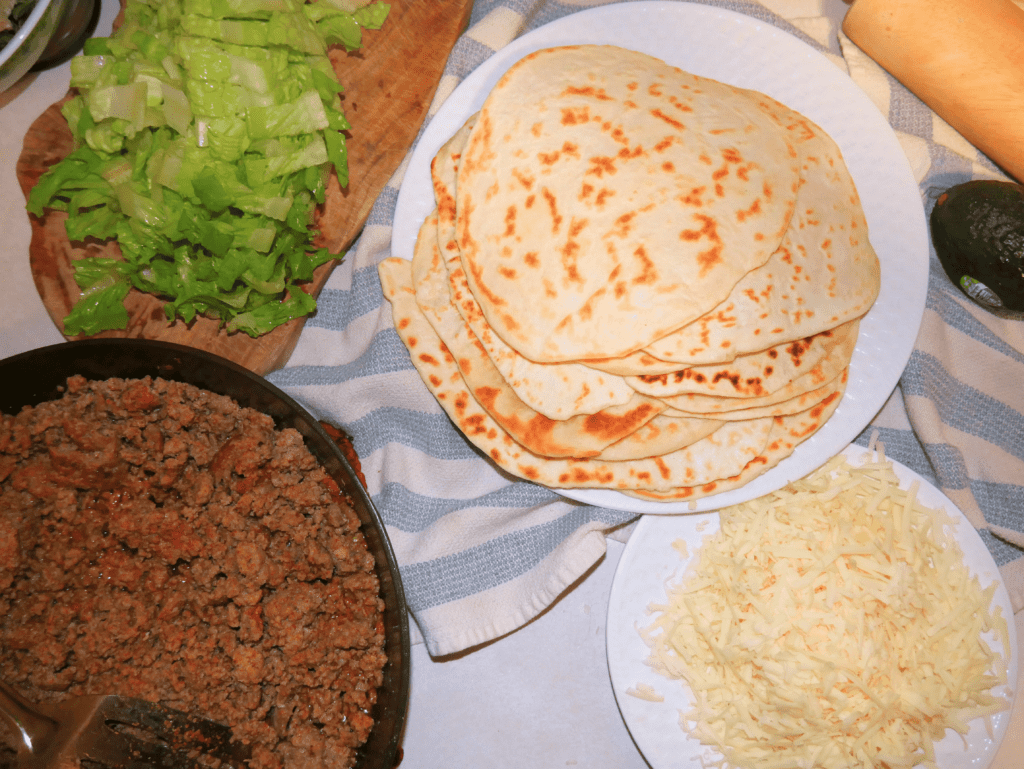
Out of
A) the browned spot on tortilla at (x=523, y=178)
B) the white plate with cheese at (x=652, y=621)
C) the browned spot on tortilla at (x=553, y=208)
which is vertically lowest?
the white plate with cheese at (x=652, y=621)

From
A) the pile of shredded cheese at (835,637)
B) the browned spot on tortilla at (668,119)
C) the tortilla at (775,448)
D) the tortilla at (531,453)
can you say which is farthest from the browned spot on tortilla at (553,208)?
the pile of shredded cheese at (835,637)

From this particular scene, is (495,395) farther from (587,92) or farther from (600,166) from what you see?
(587,92)

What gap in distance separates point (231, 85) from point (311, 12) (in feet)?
1.04

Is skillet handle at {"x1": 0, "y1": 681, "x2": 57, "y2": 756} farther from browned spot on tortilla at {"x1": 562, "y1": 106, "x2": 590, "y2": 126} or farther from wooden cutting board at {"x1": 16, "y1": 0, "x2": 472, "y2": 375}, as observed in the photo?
browned spot on tortilla at {"x1": 562, "y1": 106, "x2": 590, "y2": 126}

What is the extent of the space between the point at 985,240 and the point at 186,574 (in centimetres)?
242

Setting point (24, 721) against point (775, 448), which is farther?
point (775, 448)

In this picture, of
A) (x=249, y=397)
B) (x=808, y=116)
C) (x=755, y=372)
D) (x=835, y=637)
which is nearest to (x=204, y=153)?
(x=249, y=397)

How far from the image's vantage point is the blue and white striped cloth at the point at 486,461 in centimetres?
209

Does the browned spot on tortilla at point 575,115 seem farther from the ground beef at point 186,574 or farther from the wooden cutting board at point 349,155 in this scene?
the ground beef at point 186,574

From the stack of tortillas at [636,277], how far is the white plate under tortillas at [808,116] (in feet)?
0.26

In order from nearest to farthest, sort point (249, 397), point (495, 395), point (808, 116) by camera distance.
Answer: point (249, 397) < point (495, 395) < point (808, 116)

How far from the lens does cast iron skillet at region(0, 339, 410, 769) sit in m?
1.76

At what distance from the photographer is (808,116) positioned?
83.0 inches

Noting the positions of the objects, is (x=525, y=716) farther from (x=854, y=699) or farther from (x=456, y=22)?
(x=456, y=22)
